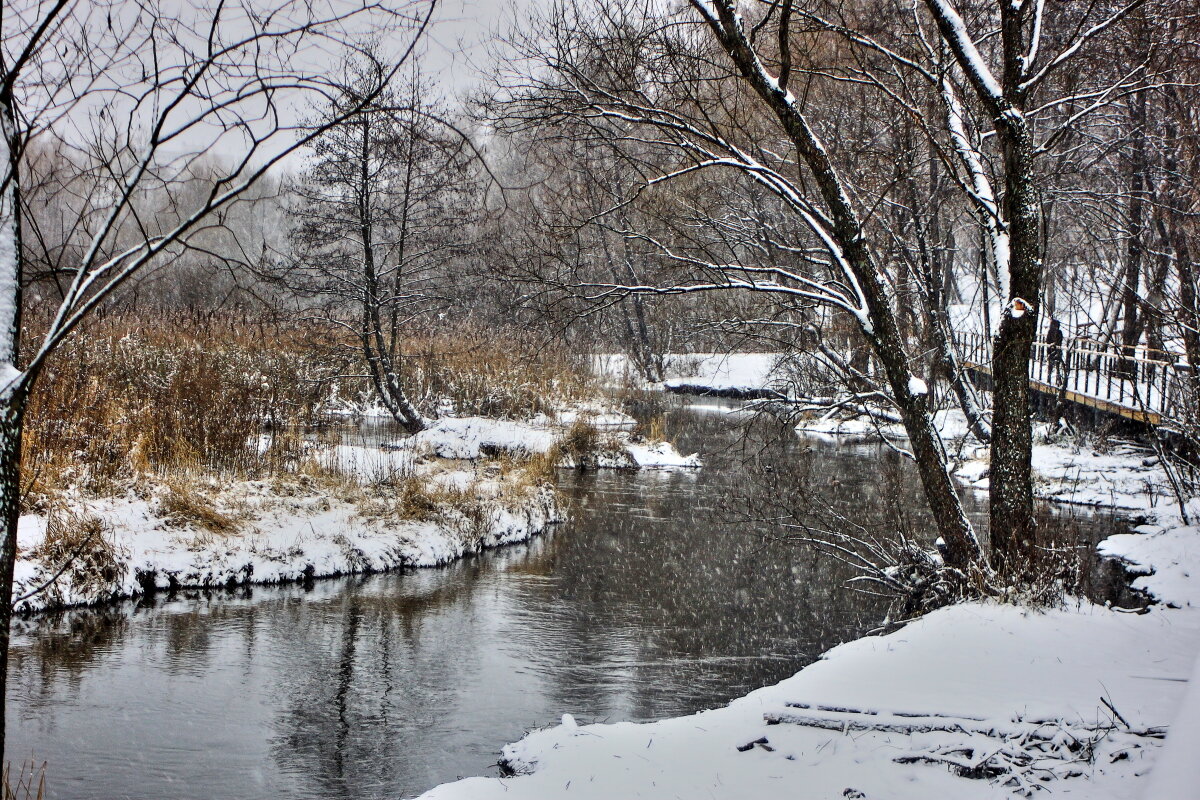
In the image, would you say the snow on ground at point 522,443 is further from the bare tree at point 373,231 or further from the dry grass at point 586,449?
the bare tree at point 373,231

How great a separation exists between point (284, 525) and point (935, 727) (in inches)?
340

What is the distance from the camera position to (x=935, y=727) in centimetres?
450

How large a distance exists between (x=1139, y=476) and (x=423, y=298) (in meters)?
13.0

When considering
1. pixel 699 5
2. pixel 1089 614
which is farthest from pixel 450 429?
pixel 1089 614

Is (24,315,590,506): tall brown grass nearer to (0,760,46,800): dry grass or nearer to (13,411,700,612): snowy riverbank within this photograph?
(13,411,700,612): snowy riverbank

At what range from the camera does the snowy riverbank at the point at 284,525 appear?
30.7ft

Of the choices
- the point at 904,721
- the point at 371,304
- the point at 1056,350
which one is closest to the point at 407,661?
the point at 904,721

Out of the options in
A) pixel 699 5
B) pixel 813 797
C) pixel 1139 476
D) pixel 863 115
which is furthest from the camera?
pixel 1139 476

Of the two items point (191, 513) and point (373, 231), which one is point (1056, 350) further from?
point (191, 513)

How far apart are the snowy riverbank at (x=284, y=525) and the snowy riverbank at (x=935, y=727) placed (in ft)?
18.0

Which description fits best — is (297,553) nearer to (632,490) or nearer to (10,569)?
(632,490)

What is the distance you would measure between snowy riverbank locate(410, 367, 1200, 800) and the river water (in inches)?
55.3

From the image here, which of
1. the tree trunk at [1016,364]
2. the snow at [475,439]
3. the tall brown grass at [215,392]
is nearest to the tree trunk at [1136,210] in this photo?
the tree trunk at [1016,364]

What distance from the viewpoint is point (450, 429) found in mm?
17406
